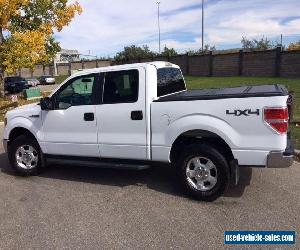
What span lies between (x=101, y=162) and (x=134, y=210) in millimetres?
1269

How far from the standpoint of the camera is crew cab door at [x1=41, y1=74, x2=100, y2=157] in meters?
5.77

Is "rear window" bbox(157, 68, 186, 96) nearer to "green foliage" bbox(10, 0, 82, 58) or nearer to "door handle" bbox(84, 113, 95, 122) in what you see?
"door handle" bbox(84, 113, 95, 122)

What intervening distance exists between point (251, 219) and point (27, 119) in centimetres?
418

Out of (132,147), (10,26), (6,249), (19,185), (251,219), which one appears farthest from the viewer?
(10,26)

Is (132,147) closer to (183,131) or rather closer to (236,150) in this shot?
(183,131)

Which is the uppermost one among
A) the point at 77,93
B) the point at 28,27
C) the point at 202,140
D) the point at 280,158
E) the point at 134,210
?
the point at 28,27

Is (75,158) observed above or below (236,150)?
below

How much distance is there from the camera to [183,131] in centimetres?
500

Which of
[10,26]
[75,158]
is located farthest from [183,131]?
[10,26]

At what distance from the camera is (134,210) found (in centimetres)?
481

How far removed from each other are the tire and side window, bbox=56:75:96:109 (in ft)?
3.22

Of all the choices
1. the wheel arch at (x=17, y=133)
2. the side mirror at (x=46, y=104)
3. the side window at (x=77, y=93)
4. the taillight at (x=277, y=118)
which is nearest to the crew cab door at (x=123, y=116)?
the side window at (x=77, y=93)

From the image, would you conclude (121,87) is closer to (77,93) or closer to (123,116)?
(123,116)

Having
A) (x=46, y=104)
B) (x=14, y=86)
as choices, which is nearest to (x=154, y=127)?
(x=46, y=104)
